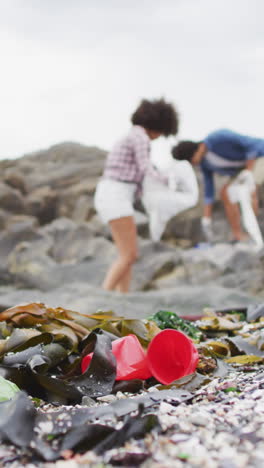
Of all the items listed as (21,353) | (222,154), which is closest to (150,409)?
(21,353)

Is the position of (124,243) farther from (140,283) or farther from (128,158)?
(140,283)

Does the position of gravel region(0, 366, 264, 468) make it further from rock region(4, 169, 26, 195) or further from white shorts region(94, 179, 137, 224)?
rock region(4, 169, 26, 195)

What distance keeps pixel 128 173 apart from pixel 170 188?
37cm

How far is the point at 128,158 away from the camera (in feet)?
14.1

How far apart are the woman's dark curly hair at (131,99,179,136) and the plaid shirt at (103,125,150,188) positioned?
110mm

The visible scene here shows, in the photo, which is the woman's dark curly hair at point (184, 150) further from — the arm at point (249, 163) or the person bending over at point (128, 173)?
the person bending over at point (128, 173)

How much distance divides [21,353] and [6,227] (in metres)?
9.27

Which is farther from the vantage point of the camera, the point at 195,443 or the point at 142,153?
the point at 142,153

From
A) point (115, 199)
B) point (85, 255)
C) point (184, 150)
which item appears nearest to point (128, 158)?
point (115, 199)

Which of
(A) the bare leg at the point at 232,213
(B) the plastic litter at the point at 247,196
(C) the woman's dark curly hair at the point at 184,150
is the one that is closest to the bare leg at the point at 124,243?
(C) the woman's dark curly hair at the point at 184,150

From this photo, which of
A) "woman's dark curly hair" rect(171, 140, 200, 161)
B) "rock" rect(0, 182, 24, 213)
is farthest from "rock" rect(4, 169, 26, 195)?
"woman's dark curly hair" rect(171, 140, 200, 161)

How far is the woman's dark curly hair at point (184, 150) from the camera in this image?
238 inches

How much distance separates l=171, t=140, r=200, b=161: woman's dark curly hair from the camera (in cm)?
605

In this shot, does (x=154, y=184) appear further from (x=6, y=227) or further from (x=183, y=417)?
(x=6, y=227)
